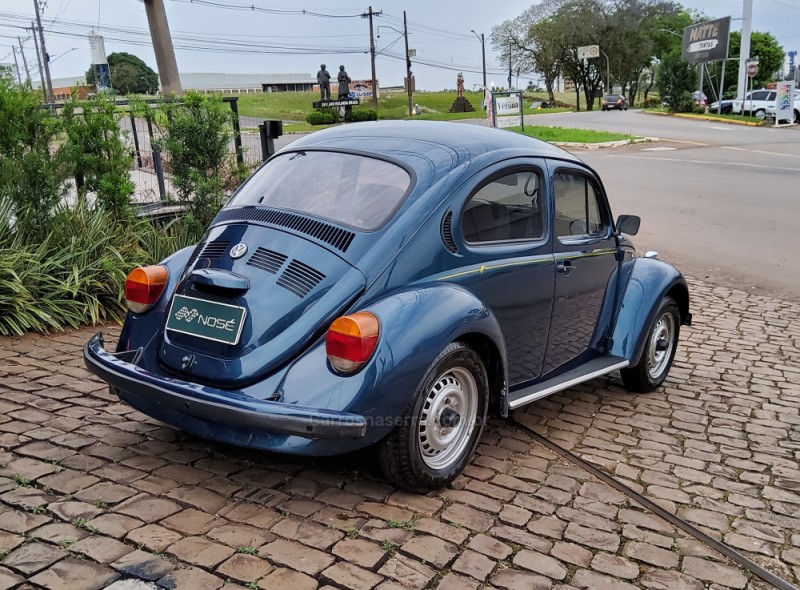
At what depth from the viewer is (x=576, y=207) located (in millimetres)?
4699

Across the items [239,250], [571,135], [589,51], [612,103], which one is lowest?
[571,135]

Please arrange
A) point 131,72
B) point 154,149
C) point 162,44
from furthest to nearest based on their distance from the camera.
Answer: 1. point 131,72
2. point 162,44
3. point 154,149

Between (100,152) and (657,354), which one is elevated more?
(100,152)

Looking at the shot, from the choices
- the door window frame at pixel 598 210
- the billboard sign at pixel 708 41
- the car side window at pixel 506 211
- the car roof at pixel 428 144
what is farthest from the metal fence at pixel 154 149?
the billboard sign at pixel 708 41

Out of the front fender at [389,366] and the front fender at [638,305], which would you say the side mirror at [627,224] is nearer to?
the front fender at [638,305]

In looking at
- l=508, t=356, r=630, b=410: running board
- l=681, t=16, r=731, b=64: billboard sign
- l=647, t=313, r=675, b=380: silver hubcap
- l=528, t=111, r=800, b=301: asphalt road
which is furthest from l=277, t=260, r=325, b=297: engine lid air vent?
l=681, t=16, r=731, b=64: billboard sign

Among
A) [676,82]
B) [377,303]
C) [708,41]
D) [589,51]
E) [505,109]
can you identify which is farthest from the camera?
[589,51]

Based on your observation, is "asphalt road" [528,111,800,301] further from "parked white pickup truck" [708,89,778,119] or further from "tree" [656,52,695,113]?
"tree" [656,52,695,113]

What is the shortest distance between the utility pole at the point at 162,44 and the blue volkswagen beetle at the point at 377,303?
7.94 metres

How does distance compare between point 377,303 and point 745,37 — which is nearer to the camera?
point 377,303

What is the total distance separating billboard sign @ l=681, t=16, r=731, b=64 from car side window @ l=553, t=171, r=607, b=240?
45.8 m

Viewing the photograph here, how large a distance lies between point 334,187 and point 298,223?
331 mm

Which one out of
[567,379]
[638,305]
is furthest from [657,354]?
[567,379]

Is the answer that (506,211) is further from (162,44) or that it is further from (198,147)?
(162,44)
